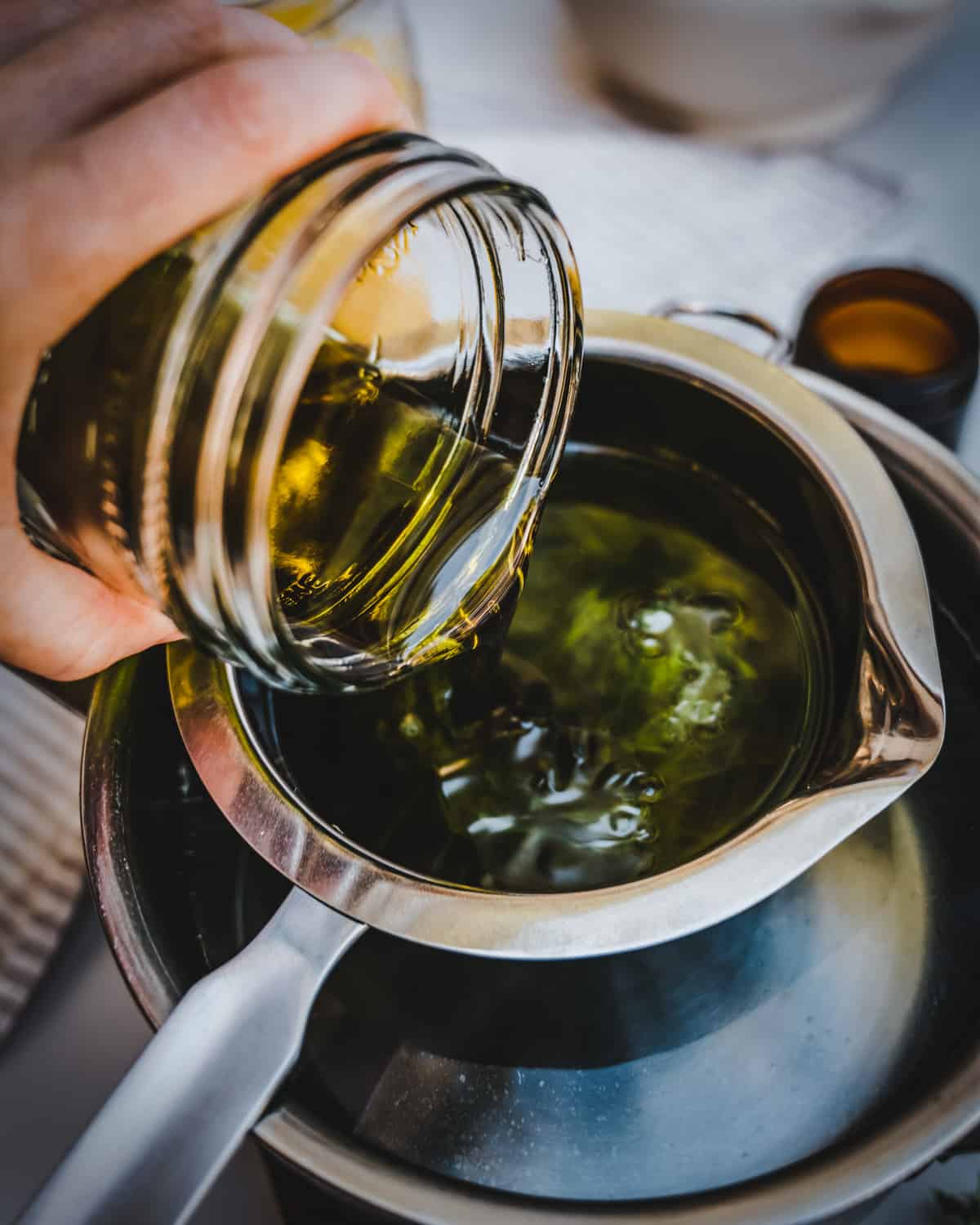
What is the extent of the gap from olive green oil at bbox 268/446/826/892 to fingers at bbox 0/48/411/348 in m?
0.24

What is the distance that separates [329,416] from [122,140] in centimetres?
17

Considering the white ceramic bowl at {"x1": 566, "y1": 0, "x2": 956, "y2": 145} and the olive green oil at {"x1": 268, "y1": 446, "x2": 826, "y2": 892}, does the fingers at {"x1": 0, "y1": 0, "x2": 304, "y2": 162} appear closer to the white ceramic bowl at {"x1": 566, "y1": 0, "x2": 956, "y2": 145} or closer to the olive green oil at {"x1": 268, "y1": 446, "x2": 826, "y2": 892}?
the olive green oil at {"x1": 268, "y1": 446, "x2": 826, "y2": 892}

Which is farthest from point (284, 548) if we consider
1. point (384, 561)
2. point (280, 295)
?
point (280, 295)

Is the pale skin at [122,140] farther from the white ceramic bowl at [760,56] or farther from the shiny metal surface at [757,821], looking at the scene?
the white ceramic bowl at [760,56]

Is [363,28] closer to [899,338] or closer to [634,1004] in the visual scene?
[899,338]

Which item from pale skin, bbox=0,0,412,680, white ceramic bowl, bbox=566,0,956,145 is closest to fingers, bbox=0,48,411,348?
pale skin, bbox=0,0,412,680

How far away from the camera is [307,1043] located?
0.46 meters

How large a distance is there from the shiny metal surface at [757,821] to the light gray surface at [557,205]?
0.22 meters

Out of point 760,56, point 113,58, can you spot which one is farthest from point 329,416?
point 760,56

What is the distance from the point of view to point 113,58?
1.22ft

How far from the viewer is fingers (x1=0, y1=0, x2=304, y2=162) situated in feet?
1.16

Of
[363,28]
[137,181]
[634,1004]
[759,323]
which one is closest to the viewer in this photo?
[137,181]

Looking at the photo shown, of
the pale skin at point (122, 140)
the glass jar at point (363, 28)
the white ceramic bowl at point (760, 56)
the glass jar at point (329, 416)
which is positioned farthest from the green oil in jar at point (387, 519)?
the white ceramic bowl at point (760, 56)

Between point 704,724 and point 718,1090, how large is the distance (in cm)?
16
